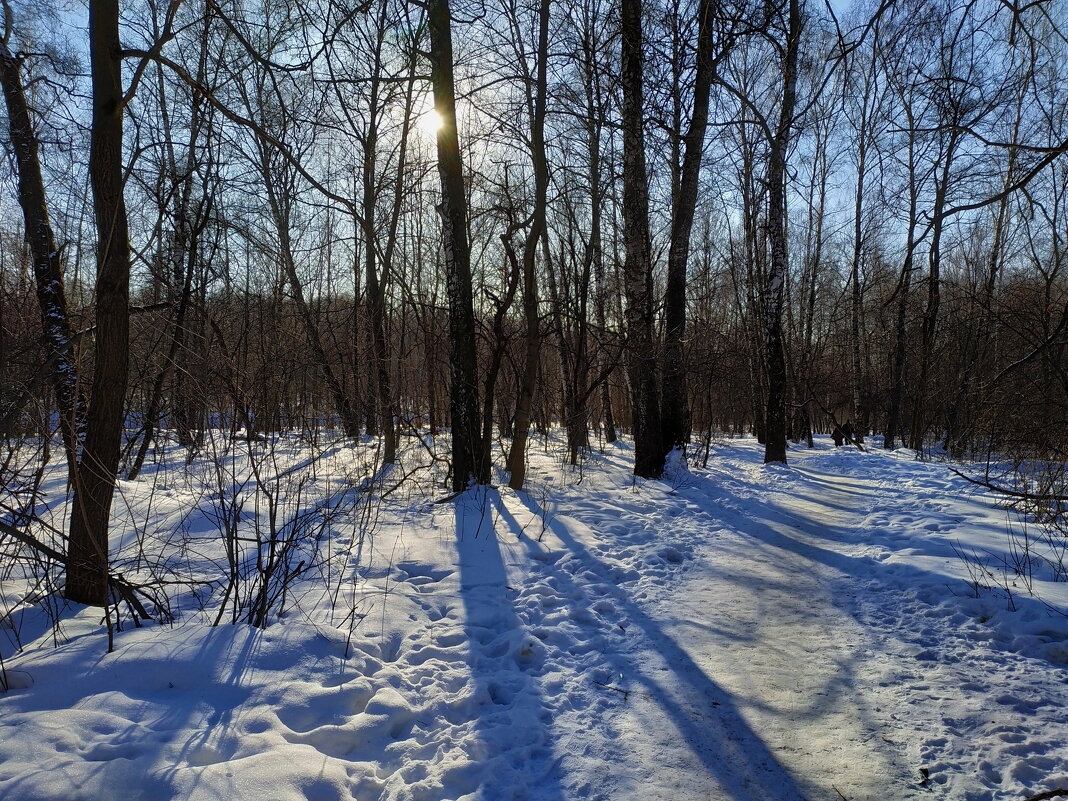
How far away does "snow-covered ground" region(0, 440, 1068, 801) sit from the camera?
223 cm

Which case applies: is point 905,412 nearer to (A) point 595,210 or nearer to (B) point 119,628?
(A) point 595,210

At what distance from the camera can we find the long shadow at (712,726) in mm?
2361

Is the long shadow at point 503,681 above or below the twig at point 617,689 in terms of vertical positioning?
above

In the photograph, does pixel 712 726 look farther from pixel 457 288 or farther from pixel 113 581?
pixel 457 288

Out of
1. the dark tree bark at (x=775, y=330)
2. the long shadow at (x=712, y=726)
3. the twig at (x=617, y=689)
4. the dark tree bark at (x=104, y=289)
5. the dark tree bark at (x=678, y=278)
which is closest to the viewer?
the long shadow at (x=712, y=726)

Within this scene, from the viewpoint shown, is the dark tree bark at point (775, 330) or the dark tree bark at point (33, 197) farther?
the dark tree bark at point (775, 330)

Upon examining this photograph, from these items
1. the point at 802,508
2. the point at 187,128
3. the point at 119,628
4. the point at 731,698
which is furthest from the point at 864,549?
the point at 187,128

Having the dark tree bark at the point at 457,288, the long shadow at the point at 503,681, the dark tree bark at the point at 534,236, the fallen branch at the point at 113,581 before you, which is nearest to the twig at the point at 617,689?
the long shadow at the point at 503,681

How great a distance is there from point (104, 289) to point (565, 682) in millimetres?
3685

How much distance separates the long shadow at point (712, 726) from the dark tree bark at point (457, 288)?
3.60 meters

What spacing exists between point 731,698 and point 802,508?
546 cm

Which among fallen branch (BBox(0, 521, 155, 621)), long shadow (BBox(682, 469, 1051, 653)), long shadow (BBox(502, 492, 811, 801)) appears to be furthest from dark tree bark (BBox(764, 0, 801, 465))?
fallen branch (BBox(0, 521, 155, 621))

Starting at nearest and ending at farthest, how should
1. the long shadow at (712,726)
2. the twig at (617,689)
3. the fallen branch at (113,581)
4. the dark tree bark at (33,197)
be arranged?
1. the long shadow at (712,726)
2. the fallen branch at (113,581)
3. the twig at (617,689)
4. the dark tree bark at (33,197)

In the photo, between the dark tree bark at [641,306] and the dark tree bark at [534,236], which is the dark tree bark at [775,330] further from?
the dark tree bark at [534,236]
